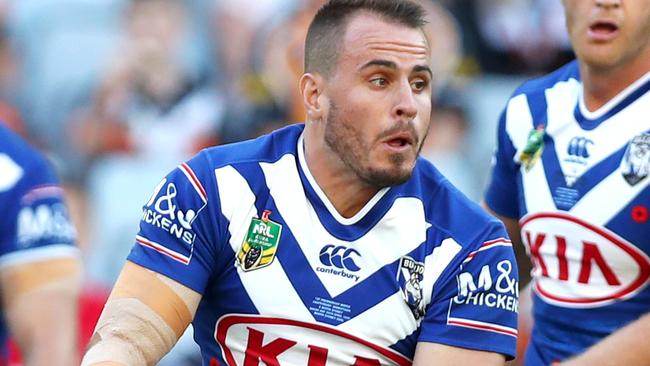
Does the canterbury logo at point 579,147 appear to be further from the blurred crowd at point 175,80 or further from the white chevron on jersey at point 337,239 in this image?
the blurred crowd at point 175,80

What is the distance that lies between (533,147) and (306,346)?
134 centimetres

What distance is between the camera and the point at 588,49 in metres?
4.88

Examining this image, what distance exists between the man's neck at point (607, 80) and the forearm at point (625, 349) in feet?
2.83

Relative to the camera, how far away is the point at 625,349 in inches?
176

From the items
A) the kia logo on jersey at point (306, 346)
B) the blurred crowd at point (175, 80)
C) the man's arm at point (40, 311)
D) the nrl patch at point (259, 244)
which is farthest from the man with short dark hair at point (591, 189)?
the blurred crowd at point (175, 80)

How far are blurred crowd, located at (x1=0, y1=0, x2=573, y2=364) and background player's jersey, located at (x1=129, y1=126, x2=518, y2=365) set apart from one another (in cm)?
473

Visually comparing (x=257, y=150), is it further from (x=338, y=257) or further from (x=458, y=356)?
(x=458, y=356)

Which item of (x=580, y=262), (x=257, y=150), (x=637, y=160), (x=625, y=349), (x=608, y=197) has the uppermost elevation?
(x=637, y=160)

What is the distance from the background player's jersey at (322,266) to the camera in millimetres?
4219

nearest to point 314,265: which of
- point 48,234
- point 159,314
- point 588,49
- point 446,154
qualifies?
point 159,314

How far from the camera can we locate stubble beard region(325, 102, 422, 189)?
418 cm

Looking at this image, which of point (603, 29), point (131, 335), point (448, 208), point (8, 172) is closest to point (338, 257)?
point (448, 208)

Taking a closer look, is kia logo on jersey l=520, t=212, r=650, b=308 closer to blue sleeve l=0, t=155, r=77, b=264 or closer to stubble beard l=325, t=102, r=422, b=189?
stubble beard l=325, t=102, r=422, b=189

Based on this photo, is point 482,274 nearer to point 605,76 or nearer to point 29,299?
point 605,76
